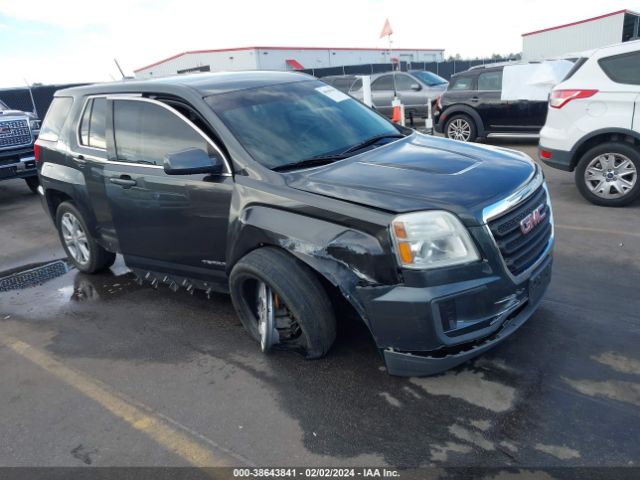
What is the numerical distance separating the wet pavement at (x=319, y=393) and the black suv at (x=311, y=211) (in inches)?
11.5

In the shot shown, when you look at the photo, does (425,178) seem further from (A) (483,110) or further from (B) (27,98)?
(B) (27,98)

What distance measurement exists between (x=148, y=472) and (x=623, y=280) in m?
3.84

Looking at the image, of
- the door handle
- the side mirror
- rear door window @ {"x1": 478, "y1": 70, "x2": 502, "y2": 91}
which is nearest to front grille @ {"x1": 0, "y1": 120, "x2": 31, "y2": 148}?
the door handle

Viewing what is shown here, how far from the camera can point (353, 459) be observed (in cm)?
258

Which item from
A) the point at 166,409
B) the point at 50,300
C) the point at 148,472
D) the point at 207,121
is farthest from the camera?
the point at 50,300

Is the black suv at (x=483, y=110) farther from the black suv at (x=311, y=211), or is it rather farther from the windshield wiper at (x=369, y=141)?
the windshield wiper at (x=369, y=141)

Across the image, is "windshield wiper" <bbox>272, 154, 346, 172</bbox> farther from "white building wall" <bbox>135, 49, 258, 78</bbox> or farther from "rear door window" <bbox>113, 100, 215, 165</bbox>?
"white building wall" <bbox>135, 49, 258, 78</bbox>

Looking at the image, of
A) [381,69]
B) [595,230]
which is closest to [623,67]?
[595,230]

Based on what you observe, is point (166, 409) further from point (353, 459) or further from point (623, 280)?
point (623, 280)

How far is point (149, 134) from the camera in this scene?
401cm

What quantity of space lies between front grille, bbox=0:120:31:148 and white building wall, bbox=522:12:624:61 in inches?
874

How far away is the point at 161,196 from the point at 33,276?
285 centimetres

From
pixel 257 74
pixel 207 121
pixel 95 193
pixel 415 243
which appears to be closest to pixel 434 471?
pixel 415 243

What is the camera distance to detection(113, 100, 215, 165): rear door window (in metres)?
3.74
